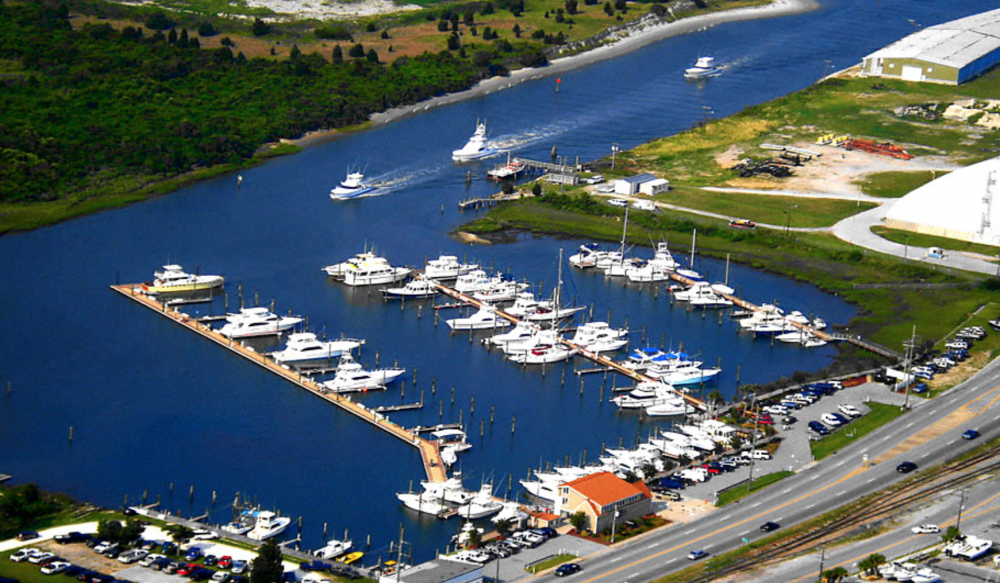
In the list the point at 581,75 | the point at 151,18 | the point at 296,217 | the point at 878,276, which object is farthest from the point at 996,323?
the point at 151,18

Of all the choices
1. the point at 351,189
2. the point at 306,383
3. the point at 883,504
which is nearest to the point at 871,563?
the point at 883,504

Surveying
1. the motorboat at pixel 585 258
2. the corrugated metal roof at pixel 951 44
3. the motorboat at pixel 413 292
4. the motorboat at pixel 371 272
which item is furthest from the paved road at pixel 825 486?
the corrugated metal roof at pixel 951 44

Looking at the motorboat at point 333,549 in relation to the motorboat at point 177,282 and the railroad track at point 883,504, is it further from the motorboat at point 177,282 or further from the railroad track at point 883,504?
the motorboat at point 177,282

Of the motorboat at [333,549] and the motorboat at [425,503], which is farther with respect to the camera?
the motorboat at [425,503]

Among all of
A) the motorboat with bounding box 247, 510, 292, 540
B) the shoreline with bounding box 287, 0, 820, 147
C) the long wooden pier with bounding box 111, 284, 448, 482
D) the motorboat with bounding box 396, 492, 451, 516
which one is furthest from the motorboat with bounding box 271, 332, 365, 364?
the shoreline with bounding box 287, 0, 820, 147

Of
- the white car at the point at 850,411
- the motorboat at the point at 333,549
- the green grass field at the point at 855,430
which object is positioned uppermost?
the white car at the point at 850,411

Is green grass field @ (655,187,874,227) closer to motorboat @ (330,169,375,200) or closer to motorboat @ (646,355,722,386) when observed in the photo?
motorboat @ (330,169,375,200)

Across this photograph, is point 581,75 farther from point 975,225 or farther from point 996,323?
point 996,323
